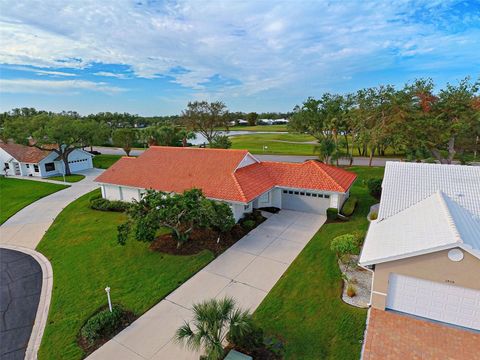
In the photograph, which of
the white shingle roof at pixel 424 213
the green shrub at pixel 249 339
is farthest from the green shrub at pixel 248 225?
the green shrub at pixel 249 339

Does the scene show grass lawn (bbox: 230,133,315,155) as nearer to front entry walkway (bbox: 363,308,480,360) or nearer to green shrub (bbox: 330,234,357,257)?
green shrub (bbox: 330,234,357,257)

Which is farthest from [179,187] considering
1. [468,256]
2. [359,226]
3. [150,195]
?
[468,256]

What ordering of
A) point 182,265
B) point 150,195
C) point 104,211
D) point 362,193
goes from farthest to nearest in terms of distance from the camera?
point 362,193 < point 104,211 < point 150,195 < point 182,265

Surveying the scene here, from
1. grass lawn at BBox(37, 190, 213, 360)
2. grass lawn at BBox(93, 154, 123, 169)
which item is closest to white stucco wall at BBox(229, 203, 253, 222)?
grass lawn at BBox(37, 190, 213, 360)

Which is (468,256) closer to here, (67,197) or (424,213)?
(424,213)

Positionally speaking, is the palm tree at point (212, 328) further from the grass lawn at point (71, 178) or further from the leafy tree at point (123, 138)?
the leafy tree at point (123, 138)

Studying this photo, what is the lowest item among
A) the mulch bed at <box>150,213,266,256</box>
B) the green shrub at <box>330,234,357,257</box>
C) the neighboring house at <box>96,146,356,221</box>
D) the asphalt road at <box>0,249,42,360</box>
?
the asphalt road at <box>0,249,42,360</box>

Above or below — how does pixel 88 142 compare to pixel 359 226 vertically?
above
